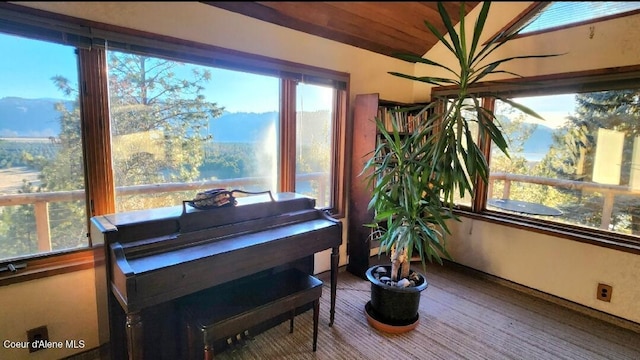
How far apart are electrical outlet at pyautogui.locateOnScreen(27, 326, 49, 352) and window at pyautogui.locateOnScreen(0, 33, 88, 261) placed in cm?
41

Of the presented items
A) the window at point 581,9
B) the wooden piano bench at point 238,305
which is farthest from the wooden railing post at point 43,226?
the window at point 581,9

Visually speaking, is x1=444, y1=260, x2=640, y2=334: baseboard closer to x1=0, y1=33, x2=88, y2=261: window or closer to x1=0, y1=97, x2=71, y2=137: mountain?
x1=0, y1=33, x2=88, y2=261: window

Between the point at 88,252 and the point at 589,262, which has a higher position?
the point at 88,252

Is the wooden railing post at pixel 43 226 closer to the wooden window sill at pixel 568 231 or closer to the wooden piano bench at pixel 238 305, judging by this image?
the wooden piano bench at pixel 238 305

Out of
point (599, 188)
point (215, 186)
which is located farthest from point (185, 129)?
point (599, 188)

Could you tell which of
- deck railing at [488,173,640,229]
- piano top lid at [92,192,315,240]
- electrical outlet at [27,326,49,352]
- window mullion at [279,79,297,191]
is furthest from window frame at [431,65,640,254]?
electrical outlet at [27,326,49,352]

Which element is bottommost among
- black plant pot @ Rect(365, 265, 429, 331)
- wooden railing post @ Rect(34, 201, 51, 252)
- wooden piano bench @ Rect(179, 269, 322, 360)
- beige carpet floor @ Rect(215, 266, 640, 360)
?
beige carpet floor @ Rect(215, 266, 640, 360)

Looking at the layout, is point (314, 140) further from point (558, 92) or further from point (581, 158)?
point (581, 158)

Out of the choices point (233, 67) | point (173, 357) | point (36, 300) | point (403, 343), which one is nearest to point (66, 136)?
point (36, 300)

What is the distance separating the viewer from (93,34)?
1.68 meters

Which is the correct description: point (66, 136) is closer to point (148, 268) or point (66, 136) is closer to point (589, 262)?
point (148, 268)

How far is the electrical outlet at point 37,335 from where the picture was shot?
66.4 inches

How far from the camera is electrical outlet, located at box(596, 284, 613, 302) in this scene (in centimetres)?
243

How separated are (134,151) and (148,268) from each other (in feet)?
2.99
